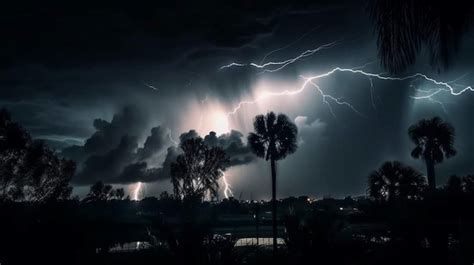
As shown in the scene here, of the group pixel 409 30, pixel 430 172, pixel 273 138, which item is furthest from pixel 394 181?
pixel 409 30

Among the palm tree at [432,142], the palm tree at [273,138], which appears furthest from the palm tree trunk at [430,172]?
the palm tree at [273,138]

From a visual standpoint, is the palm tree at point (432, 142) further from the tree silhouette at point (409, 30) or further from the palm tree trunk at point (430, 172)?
the tree silhouette at point (409, 30)

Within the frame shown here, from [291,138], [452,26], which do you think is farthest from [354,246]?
[291,138]

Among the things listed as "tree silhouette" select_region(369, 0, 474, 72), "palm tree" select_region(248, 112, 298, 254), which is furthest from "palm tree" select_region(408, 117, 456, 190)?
"tree silhouette" select_region(369, 0, 474, 72)

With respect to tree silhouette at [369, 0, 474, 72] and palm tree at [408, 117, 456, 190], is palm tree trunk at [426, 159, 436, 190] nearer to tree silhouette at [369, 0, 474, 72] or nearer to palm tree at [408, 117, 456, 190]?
palm tree at [408, 117, 456, 190]

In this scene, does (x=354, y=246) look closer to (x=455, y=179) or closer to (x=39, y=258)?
(x=39, y=258)

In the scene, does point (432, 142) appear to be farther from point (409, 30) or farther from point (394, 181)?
point (409, 30)
